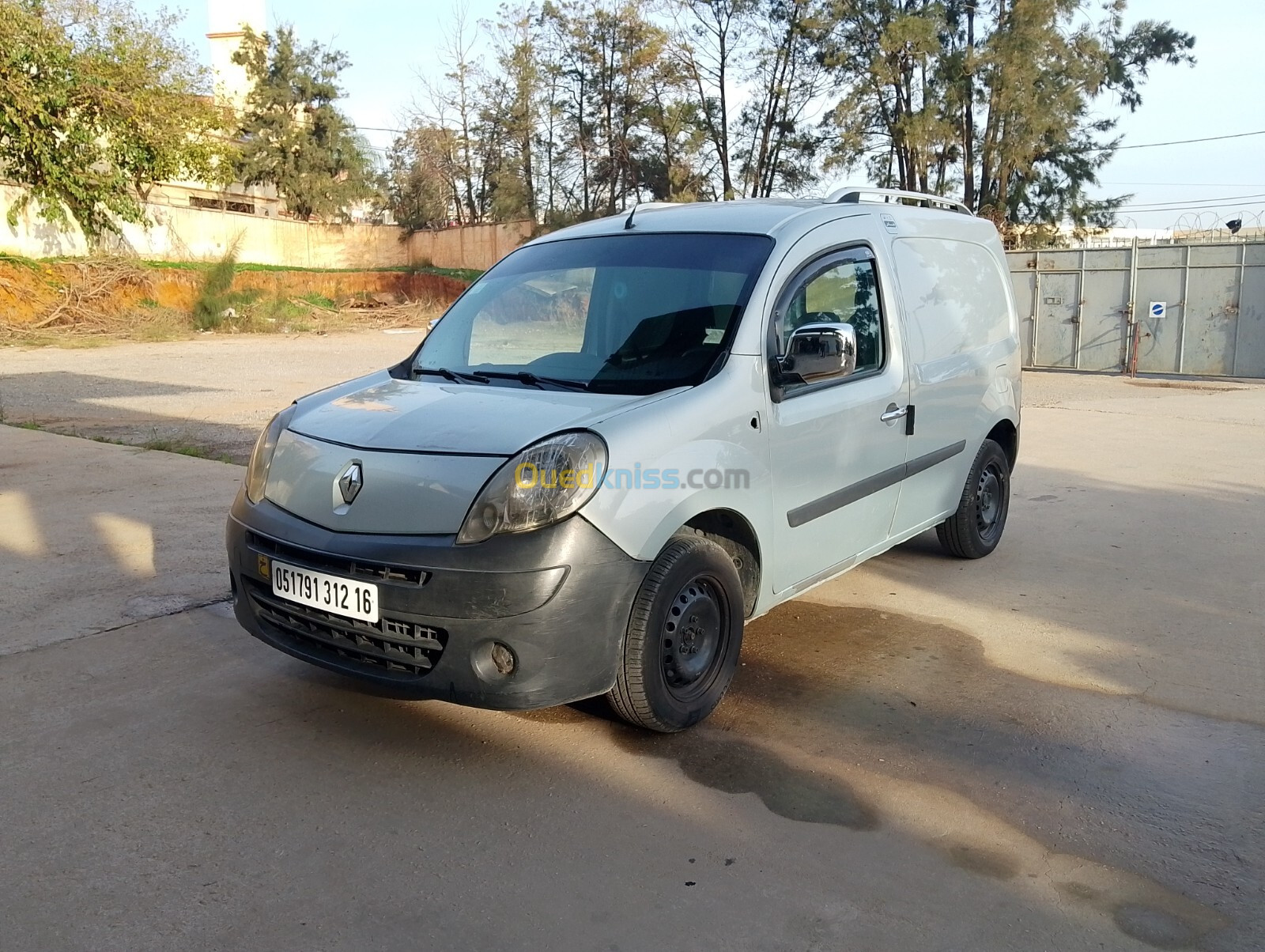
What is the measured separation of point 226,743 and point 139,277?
106 ft

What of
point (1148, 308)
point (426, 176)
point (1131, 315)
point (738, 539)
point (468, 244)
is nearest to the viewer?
point (738, 539)

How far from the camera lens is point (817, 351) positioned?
3943mm

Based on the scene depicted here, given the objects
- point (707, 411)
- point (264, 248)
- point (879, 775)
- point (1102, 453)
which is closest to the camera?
point (879, 775)

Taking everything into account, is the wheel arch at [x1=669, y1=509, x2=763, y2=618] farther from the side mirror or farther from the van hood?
the side mirror

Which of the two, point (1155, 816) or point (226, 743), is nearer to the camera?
point (1155, 816)

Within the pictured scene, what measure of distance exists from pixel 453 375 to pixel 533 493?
1252mm

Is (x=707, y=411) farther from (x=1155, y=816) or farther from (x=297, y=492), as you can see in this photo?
(x=1155, y=816)

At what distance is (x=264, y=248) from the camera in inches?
1775

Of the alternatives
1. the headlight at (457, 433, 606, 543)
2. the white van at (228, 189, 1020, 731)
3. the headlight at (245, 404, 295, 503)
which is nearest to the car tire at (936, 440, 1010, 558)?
the white van at (228, 189, 1020, 731)

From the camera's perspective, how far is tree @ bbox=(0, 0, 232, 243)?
91.0 feet

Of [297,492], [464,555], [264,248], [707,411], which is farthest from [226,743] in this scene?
[264,248]

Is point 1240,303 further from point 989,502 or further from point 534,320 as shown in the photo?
point 534,320

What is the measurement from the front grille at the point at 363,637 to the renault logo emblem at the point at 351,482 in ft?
1.27

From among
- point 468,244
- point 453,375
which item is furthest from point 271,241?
point 453,375
